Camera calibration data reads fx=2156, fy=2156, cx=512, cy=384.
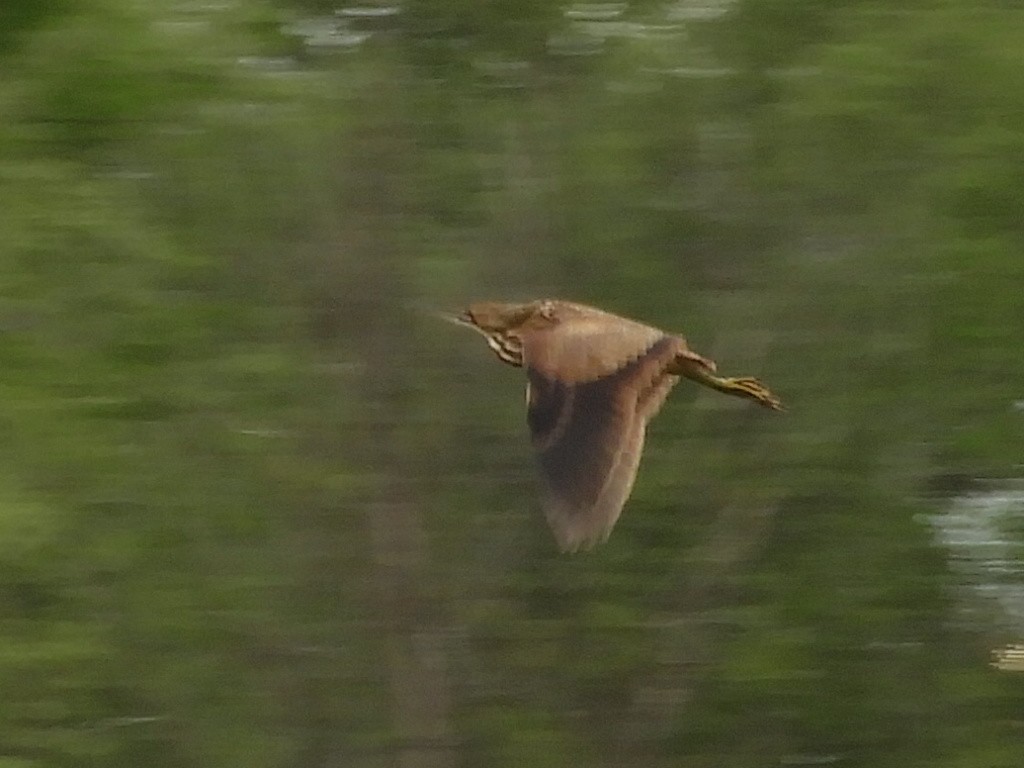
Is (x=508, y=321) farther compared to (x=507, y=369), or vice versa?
(x=507, y=369)

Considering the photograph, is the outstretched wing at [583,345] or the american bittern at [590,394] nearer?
the american bittern at [590,394]

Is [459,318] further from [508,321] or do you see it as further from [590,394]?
[590,394]

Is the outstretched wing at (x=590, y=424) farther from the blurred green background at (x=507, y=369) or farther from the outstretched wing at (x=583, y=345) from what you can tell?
the blurred green background at (x=507, y=369)

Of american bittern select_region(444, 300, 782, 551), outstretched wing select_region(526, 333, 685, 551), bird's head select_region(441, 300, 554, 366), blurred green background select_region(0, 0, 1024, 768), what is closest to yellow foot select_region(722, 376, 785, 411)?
american bittern select_region(444, 300, 782, 551)

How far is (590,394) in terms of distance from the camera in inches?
155

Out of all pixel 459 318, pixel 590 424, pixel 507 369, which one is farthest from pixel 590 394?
pixel 507 369

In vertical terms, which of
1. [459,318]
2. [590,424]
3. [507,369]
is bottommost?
[507,369]

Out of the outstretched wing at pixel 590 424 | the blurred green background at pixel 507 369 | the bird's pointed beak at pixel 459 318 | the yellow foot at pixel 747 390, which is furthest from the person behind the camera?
the blurred green background at pixel 507 369

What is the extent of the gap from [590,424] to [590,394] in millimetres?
78

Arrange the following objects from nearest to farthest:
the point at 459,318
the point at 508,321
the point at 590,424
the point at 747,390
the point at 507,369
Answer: the point at 590,424 < the point at 747,390 < the point at 508,321 < the point at 459,318 < the point at 507,369

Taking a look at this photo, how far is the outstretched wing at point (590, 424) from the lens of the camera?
12.1 ft

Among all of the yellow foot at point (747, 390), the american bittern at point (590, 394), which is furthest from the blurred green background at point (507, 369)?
the american bittern at point (590, 394)

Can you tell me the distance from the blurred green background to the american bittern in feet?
4.01

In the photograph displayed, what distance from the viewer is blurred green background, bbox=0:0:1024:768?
529 cm
